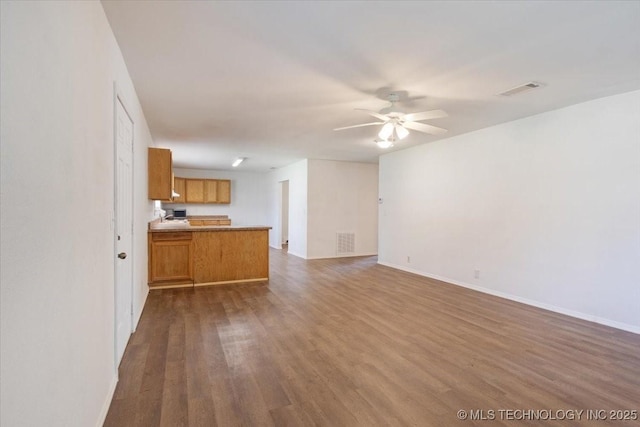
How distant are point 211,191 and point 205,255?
549cm

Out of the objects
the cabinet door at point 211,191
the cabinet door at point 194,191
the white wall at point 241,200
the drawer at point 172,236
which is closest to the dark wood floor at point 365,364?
the drawer at point 172,236

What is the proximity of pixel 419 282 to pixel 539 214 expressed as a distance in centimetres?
211

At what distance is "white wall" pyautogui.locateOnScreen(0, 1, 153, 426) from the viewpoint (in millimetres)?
887

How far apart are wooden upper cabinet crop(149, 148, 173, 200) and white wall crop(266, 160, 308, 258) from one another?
366 cm

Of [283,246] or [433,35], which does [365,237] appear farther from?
[433,35]

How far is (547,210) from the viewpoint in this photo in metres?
4.05

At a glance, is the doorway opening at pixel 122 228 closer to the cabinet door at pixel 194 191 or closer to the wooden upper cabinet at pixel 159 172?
the wooden upper cabinet at pixel 159 172

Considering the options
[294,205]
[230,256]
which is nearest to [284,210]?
[294,205]

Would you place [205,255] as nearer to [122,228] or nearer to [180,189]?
[122,228]

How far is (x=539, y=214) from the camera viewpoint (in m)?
4.13

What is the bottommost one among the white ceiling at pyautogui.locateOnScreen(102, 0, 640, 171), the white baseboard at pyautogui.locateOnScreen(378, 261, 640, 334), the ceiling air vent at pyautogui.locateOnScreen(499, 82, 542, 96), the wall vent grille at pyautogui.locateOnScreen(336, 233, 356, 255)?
the white baseboard at pyautogui.locateOnScreen(378, 261, 640, 334)

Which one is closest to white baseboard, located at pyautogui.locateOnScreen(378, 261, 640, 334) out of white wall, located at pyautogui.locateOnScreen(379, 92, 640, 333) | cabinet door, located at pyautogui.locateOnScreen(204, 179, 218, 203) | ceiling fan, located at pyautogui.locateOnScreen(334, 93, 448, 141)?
white wall, located at pyautogui.locateOnScreen(379, 92, 640, 333)

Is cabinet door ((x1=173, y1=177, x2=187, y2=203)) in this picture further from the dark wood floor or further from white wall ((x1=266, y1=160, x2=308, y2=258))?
the dark wood floor

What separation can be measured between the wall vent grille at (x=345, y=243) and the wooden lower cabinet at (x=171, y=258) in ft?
12.8
